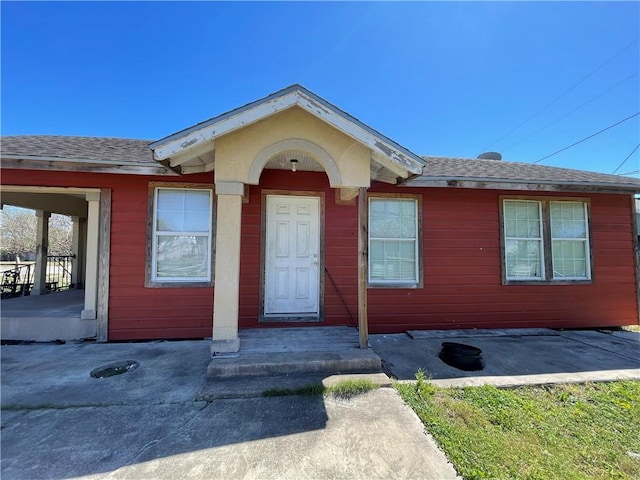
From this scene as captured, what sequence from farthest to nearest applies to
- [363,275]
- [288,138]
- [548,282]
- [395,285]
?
[548,282], [395,285], [363,275], [288,138]

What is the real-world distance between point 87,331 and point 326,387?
158 inches

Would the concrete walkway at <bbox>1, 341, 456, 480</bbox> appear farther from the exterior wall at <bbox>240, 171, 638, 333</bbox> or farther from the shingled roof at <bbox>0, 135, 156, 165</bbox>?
the shingled roof at <bbox>0, 135, 156, 165</bbox>

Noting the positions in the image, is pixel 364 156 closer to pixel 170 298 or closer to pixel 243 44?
pixel 170 298

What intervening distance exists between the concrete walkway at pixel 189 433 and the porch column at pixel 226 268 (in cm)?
51

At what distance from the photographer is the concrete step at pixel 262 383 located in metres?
2.88

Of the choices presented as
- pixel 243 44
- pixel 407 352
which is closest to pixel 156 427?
pixel 407 352

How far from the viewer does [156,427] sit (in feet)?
7.85

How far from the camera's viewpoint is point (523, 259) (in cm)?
559

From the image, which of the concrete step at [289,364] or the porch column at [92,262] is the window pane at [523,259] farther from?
the porch column at [92,262]

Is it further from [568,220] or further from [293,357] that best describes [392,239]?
[568,220]

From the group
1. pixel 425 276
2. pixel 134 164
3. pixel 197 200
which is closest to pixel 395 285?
pixel 425 276

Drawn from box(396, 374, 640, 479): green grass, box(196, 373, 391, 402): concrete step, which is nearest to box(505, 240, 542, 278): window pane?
box(396, 374, 640, 479): green grass

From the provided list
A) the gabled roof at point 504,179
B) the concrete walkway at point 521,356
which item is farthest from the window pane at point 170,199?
the concrete walkway at point 521,356

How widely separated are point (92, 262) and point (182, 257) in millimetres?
1347
